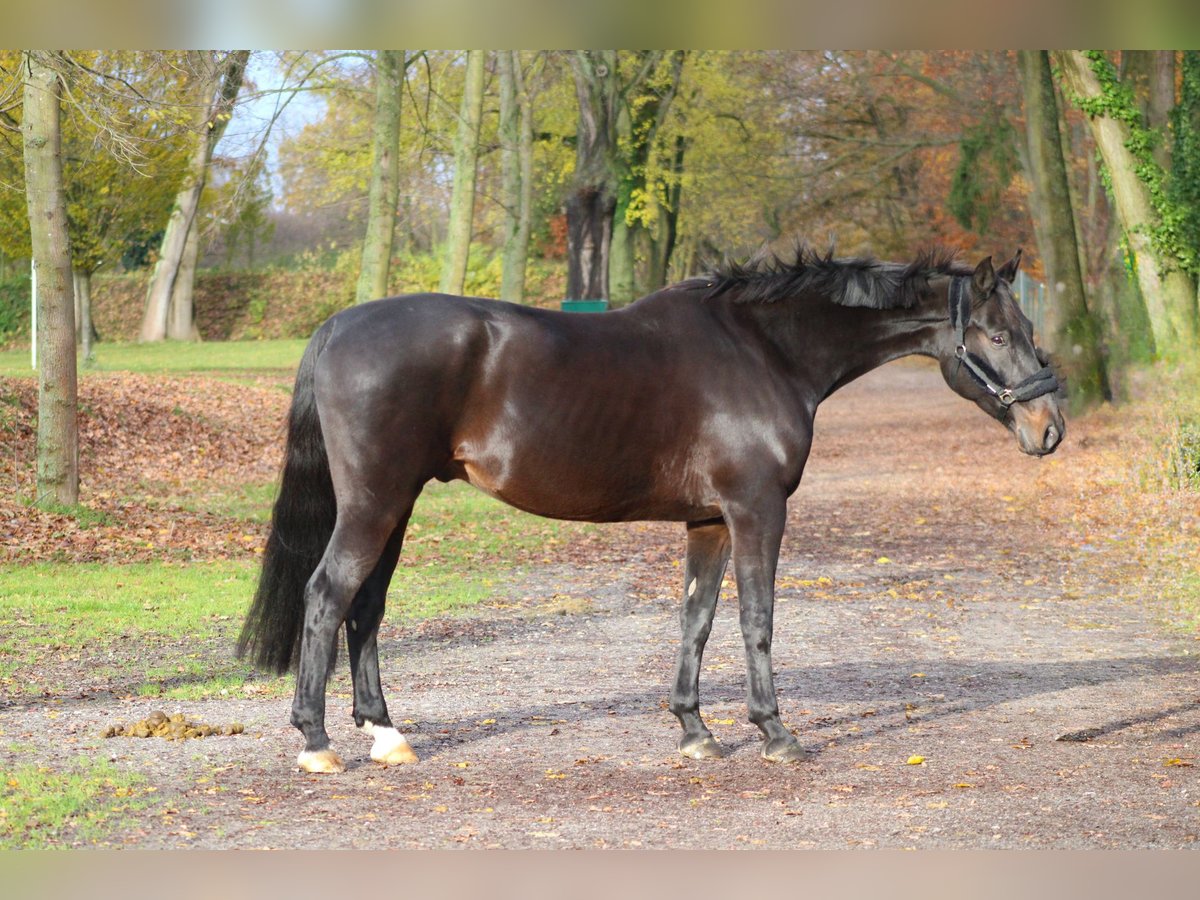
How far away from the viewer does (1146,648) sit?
919cm

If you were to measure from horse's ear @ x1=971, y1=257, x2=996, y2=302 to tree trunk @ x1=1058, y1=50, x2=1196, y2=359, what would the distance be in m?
15.3

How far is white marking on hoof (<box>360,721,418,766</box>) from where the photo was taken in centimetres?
629

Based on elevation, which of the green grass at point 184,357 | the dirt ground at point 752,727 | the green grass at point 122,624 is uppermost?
the green grass at point 184,357

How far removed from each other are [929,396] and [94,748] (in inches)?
1268

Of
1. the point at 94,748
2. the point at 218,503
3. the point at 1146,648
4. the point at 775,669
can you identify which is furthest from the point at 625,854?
the point at 218,503

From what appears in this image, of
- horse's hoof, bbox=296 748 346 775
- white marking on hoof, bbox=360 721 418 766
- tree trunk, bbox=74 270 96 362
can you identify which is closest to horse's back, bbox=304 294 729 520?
white marking on hoof, bbox=360 721 418 766

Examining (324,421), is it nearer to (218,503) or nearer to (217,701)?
(217,701)

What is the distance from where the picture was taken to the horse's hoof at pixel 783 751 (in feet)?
21.0

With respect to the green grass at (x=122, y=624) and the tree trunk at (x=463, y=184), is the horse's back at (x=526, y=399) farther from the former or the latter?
the tree trunk at (x=463, y=184)

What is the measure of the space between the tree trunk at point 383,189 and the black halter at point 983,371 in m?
17.0

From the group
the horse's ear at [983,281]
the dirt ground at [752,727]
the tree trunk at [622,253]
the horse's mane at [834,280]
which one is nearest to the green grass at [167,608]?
the dirt ground at [752,727]
